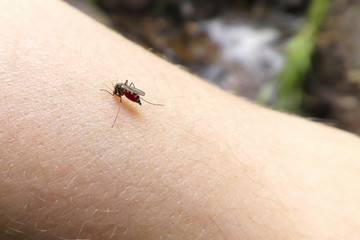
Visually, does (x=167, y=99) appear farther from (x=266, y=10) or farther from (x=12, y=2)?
(x=266, y=10)

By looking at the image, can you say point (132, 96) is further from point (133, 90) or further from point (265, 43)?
point (265, 43)

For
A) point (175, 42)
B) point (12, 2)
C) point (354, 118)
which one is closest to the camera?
point (12, 2)

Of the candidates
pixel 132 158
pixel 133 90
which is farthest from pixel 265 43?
pixel 132 158

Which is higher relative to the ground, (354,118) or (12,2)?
(354,118)

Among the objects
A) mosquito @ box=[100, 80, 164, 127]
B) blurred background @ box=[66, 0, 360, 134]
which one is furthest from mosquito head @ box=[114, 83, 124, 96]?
blurred background @ box=[66, 0, 360, 134]

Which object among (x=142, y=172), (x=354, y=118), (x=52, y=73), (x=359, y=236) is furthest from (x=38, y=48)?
(x=354, y=118)

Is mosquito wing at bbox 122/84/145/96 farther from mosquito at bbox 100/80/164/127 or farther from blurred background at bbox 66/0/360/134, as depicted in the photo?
blurred background at bbox 66/0/360/134
